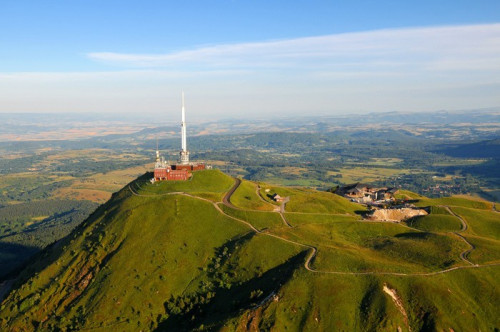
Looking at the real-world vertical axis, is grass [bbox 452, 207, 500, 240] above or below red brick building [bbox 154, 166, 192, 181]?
below

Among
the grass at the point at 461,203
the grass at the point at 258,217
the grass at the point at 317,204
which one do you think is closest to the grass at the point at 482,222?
the grass at the point at 461,203

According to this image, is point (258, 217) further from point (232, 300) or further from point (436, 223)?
point (436, 223)

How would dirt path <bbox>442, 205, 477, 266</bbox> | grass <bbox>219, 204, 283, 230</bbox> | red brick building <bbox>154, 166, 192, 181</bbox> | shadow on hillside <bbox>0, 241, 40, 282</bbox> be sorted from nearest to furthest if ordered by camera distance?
→ 1. dirt path <bbox>442, 205, 477, 266</bbox>
2. grass <bbox>219, 204, 283, 230</bbox>
3. red brick building <bbox>154, 166, 192, 181</bbox>
4. shadow on hillside <bbox>0, 241, 40, 282</bbox>

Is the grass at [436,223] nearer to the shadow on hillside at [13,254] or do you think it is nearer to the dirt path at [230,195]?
the dirt path at [230,195]

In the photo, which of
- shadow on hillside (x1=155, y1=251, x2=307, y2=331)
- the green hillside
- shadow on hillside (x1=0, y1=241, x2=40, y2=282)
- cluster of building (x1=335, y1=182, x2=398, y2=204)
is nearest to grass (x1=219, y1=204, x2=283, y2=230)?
the green hillside

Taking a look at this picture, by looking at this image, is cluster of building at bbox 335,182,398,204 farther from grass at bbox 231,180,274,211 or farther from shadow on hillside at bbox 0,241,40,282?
shadow on hillside at bbox 0,241,40,282
